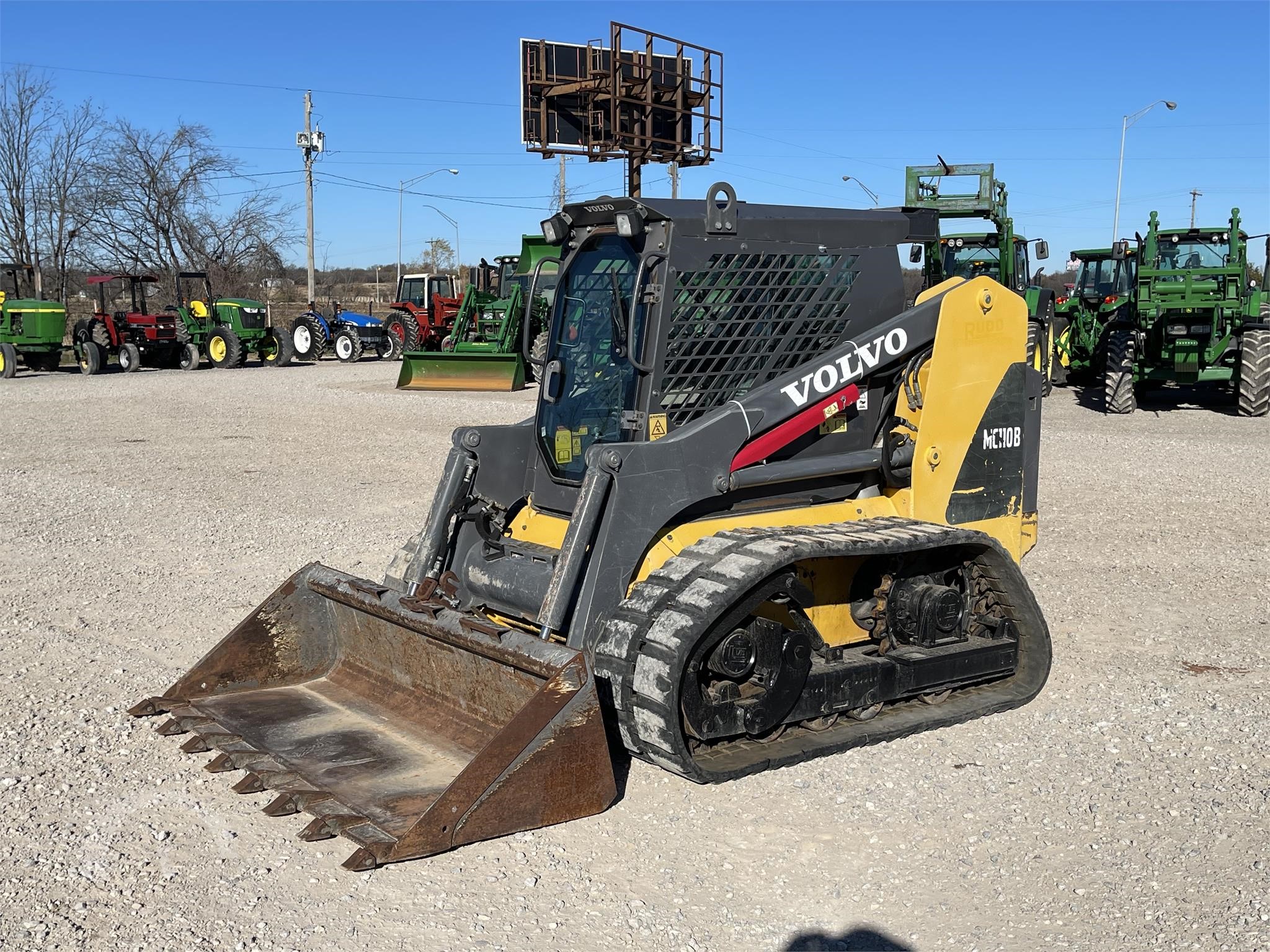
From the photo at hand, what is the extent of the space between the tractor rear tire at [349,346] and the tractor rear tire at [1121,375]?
2068 centimetres

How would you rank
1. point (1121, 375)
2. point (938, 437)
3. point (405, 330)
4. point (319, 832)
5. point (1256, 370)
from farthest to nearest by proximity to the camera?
point (405, 330) < point (1121, 375) < point (1256, 370) < point (938, 437) < point (319, 832)

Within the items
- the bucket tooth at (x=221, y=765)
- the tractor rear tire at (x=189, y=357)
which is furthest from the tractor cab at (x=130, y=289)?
the bucket tooth at (x=221, y=765)

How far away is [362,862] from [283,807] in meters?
0.57

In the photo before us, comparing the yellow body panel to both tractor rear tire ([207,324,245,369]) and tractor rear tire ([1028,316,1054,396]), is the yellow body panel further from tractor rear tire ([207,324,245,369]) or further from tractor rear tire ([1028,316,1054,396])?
Result: tractor rear tire ([207,324,245,369])

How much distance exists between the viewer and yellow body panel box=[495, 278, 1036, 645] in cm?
544

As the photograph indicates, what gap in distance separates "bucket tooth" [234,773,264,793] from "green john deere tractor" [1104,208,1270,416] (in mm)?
16128

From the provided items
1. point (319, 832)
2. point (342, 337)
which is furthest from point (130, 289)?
point (319, 832)

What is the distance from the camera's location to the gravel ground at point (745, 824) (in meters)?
3.71

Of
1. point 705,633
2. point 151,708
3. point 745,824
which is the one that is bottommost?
point 745,824

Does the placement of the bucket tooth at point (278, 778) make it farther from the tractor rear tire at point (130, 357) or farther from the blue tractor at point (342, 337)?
the blue tractor at point (342, 337)

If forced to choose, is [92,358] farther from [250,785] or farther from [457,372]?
[250,785]

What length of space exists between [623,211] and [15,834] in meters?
3.41

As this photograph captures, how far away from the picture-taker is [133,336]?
1119 inches

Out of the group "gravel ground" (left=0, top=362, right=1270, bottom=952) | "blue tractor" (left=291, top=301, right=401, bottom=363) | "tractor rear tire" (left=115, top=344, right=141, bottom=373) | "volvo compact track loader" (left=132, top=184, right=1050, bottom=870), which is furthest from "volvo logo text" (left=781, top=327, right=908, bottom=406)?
"blue tractor" (left=291, top=301, right=401, bottom=363)
